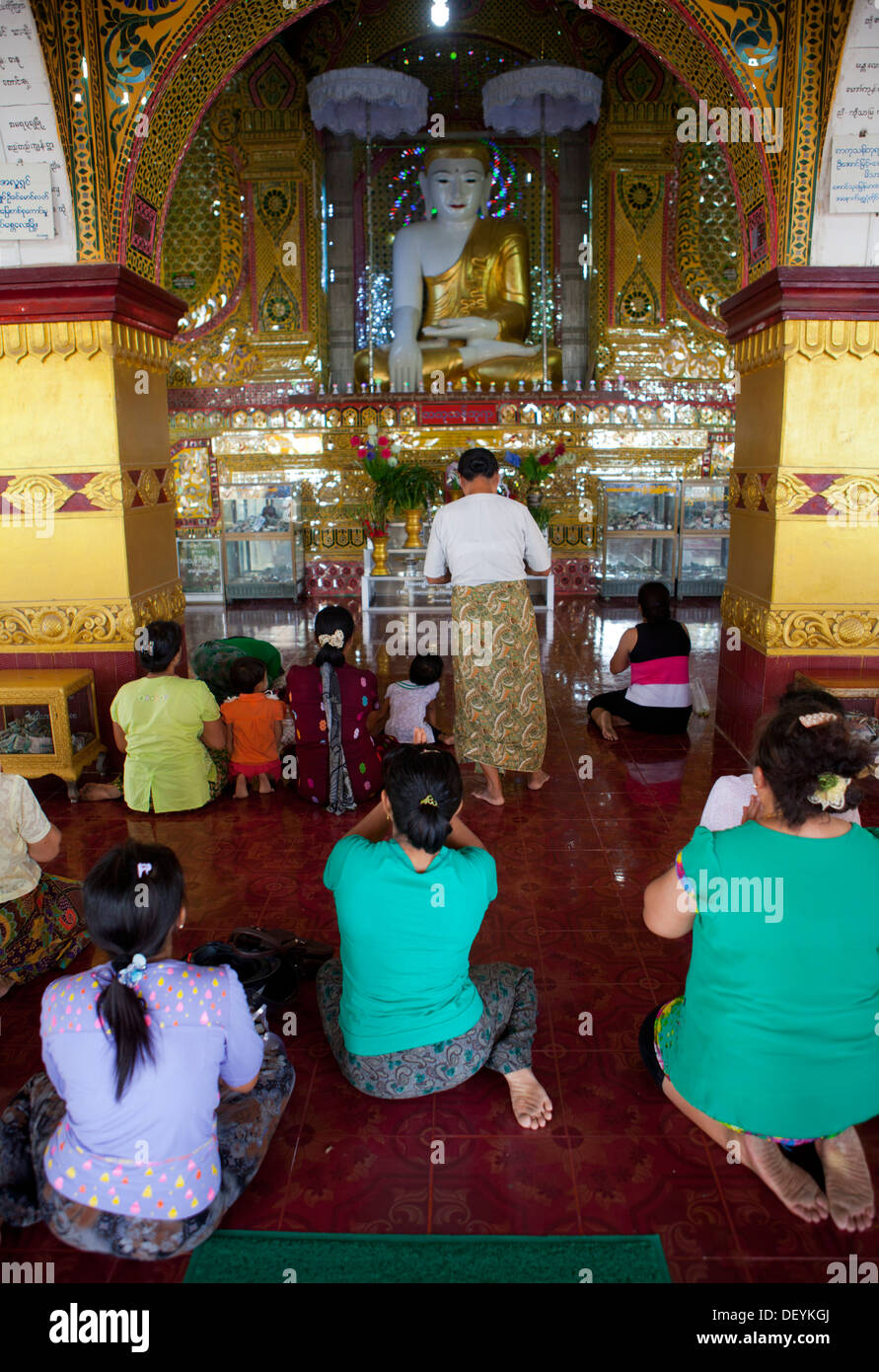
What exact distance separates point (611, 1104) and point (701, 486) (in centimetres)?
798

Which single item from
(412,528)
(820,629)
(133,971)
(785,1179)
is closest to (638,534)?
(412,528)

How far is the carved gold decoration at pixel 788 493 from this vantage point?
470cm

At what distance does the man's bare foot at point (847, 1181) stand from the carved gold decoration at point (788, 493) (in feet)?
10.2

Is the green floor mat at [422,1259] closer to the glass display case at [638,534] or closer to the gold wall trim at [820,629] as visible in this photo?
the gold wall trim at [820,629]

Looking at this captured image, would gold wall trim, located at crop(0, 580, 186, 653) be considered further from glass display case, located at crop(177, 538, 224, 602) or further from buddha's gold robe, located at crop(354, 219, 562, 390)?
buddha's gold robe, located at crop(354, 219, 562, 390)

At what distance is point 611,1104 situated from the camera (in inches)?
99.9

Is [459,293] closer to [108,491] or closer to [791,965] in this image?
[108,491]

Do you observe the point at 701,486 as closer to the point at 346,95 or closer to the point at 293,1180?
the point at 346,95

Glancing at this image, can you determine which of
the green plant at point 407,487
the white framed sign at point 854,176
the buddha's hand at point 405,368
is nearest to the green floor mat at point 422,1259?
the white framed sign at point 854,176

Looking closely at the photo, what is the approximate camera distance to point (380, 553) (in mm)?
9070

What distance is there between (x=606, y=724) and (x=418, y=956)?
3.33 meters

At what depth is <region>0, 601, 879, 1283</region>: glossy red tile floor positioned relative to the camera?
7.02ft

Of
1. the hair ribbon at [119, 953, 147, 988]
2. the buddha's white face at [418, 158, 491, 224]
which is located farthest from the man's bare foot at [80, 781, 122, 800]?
the buddha's white face at [418, 158, 491, 224]

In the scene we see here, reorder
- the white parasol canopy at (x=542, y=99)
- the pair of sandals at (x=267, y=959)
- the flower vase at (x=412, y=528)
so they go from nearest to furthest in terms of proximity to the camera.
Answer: the pair of sandals at (x=267, y=959)
the white parasol canopy at (x=542, y=99)
the flower vase at (x=412, y=528)
